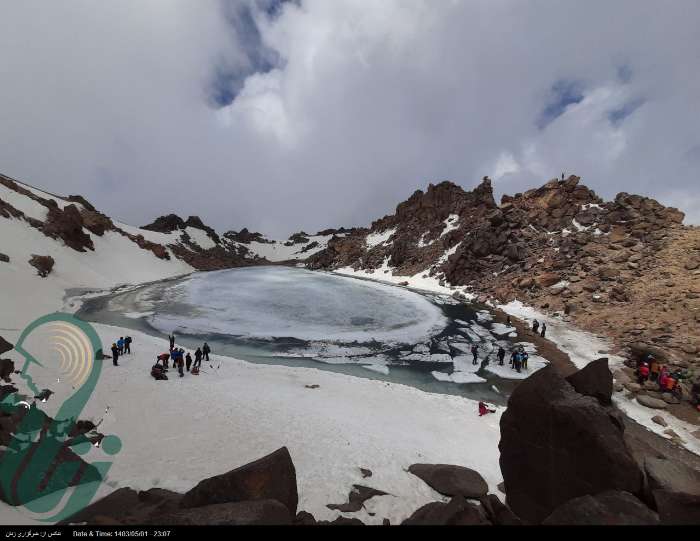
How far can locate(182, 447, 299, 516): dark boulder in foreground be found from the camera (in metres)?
5.95

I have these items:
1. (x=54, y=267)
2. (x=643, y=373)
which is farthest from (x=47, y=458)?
(x=54, y=267)

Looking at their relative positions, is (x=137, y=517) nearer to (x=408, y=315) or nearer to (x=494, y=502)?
(x=494, y=502)

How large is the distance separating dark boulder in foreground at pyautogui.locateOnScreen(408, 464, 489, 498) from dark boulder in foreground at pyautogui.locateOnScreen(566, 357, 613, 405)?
3749mm

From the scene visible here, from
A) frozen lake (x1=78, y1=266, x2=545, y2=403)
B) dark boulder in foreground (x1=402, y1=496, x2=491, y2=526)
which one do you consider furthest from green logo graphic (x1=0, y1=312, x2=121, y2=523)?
frozen lake (x1=78, y1=266, x2=545, y2=403)

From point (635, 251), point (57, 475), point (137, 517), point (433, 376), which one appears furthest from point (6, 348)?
point (635, 251)

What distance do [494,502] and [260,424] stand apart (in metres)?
8.72

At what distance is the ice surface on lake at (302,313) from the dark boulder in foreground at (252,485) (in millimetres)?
22478

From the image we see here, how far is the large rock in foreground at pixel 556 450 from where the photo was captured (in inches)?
258

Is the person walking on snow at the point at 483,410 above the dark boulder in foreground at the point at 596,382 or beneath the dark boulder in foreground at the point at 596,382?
beneath

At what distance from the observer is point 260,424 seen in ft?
42.3

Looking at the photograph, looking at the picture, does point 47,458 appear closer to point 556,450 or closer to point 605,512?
point 605,512

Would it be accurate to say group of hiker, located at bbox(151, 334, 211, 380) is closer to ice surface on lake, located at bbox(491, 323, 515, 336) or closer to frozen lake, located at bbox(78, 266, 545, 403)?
frozen lake, located at bbox(78, 266, 545, 403)

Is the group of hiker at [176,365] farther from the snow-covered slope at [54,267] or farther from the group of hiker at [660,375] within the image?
the group of hiker at [660,375]

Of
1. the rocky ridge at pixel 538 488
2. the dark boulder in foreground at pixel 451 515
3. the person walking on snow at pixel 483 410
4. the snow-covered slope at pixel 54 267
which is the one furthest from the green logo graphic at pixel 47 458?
the snow-covered slope at pixel 54 267
